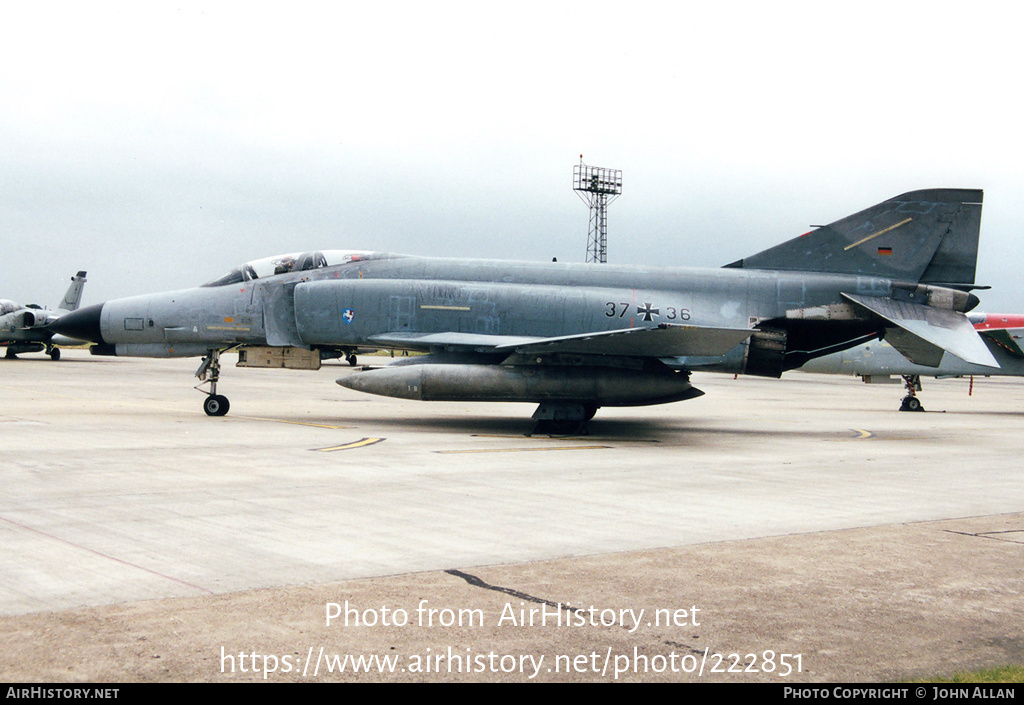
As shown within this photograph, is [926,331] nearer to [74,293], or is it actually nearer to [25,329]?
[25,329]

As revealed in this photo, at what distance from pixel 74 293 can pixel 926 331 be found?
52.1m

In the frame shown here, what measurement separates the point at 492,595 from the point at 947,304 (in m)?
14.0

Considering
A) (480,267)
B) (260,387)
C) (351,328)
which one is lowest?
(260,387)

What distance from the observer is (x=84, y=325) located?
16.7 meters

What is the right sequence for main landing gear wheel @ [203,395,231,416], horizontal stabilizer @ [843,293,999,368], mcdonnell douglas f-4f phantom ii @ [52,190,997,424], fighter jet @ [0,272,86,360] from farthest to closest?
1. fighter jet @ [0,272,86,360]
2. main landing gear wheel @ [203,395,231,416]
3. mcdonnell douglas f-4f phantom ii @ [52,190,997,424]
4. horizontal stabilizer @ [843,293,999,368]

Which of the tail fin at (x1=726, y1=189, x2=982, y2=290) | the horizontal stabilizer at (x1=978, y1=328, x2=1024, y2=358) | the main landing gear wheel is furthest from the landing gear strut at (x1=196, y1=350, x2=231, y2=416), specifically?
the horizontal stabilizer at (x1=978, y1=328, x2=1024, y2=358)

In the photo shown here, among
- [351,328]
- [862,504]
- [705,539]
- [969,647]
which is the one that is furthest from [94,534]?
[351,328]

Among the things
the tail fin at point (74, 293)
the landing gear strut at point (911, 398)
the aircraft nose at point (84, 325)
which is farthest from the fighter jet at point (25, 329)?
the landing gear strut at point (911, 398)

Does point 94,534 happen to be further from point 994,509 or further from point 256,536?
point 994,509

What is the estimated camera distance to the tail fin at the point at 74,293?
54500 millimetres

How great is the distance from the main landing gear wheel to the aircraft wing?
3481 mm

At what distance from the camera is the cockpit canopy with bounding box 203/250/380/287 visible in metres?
16.7

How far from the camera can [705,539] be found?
7.07 metres

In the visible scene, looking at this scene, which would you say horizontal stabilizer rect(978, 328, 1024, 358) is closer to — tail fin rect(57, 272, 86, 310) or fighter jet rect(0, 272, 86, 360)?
Answer: fighter jet rect(0, 272, 86, 360)
